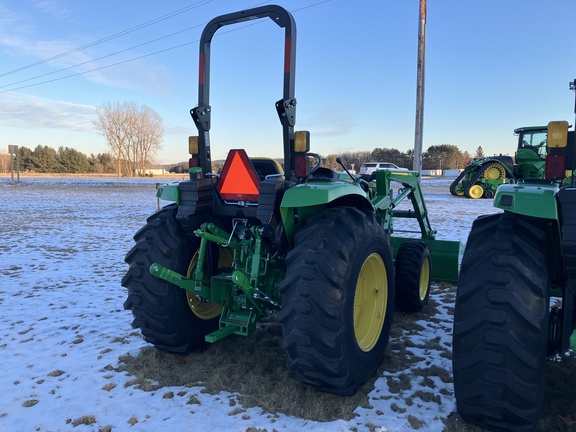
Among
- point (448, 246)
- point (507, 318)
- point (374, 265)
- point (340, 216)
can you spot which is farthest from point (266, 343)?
point (448, 246)

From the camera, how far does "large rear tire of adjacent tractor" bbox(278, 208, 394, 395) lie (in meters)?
2.91

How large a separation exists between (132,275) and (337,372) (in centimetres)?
197

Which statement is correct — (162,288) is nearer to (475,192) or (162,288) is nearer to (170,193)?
(170,193)

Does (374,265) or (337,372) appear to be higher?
(374,265)

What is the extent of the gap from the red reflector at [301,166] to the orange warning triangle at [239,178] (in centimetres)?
36

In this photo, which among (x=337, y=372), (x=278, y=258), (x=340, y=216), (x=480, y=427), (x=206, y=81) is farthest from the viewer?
(x=206, y=81)

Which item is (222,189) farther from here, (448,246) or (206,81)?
(448,246)

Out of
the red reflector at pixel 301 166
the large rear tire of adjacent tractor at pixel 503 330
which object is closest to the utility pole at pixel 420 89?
the red reflector at pixel 301 166

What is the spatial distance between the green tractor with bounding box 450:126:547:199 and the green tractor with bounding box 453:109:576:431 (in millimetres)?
17035

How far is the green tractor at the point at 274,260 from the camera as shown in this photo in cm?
295

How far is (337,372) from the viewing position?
294 cm

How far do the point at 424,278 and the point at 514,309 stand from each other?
3050mm

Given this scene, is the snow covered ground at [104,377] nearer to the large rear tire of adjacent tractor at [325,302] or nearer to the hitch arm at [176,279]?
the large rear tire of adjacent tractor at [325,302]

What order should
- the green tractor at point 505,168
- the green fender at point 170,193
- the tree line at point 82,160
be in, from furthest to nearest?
the tree line at point 82,160 < the green tractor at point 505,168 < the green fender at point 170,193
